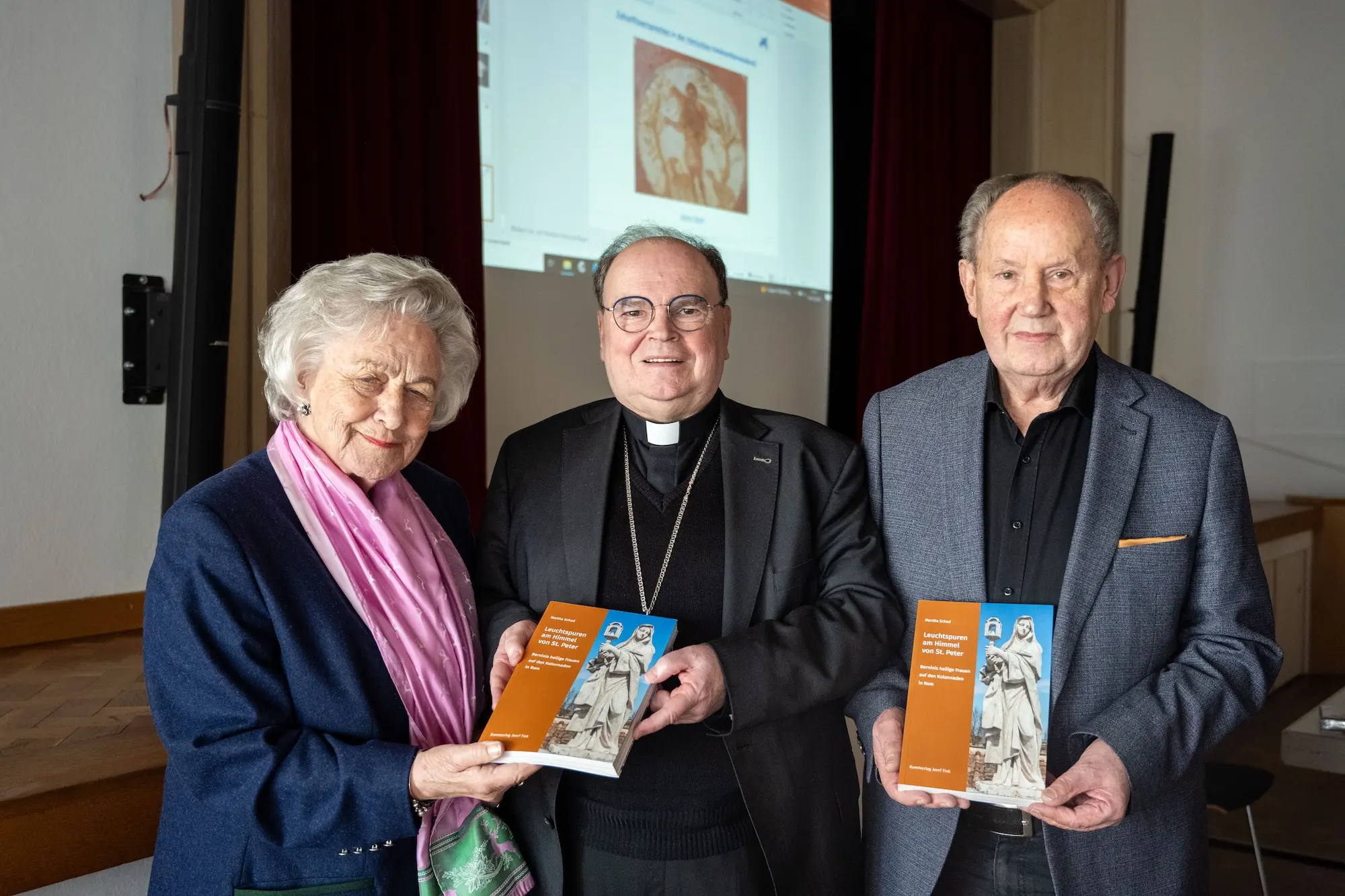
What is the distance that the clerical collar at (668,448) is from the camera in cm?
188

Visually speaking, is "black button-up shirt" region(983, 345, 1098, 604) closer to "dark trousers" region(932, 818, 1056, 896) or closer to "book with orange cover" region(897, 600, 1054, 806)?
"book with orange cover" region(897, 600, 1054, 806)

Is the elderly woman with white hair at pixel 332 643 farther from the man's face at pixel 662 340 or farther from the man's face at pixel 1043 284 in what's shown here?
the man's face at pixel 1043 284

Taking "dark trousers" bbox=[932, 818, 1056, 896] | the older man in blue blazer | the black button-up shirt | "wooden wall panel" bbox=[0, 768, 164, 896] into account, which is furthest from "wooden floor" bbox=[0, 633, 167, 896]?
the black button-up shirt

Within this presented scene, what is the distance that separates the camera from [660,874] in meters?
1.65

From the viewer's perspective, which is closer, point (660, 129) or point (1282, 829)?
point (1282, 829)

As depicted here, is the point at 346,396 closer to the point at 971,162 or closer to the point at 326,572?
the point at 326,572

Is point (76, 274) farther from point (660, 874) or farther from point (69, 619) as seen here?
point (660, 874)

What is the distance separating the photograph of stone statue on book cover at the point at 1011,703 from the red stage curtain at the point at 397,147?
250cm

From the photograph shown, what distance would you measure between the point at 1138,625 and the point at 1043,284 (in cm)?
53

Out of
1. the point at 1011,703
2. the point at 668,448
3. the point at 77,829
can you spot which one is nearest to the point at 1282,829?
the point at 1011,703

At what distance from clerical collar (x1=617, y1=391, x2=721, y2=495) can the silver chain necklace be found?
0.03 ft

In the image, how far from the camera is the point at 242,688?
1.46m

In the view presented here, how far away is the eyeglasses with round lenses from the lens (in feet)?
5.90

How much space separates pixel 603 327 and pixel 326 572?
23.8 inches
